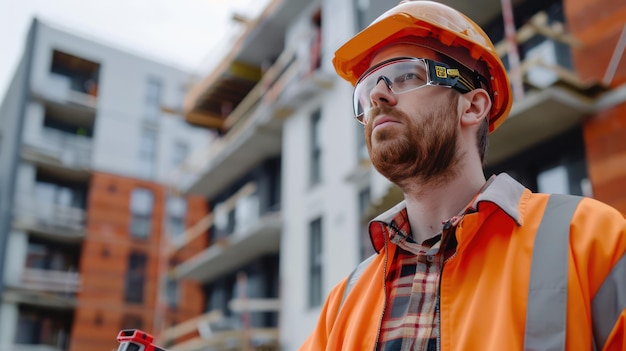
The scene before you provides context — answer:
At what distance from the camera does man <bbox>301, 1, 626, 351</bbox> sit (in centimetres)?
151

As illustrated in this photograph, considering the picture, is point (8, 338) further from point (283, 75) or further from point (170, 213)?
point (283, 75)

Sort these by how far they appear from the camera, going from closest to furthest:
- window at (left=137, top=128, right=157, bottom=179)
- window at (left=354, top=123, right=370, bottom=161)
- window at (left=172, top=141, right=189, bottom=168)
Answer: window at (left=354, top=123, right=370, bottom=161) < window at (left=137, top=128, right=157, bottom=179) < window at (left=172, top=141, right=189, bottom=168)

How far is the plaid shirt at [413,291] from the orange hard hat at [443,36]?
2.08ft

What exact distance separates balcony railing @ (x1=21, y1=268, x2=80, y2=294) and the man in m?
29.5

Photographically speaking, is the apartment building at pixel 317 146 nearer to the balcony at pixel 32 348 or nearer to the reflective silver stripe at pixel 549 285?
the reflective silver stripe at pixel 549 285

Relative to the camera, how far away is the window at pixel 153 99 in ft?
117

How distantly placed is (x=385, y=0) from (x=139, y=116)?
31997mm

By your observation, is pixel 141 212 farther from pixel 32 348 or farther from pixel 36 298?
pixel 32 348

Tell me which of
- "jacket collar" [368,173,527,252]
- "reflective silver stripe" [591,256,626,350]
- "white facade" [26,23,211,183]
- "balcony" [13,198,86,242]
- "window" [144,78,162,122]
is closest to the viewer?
"reflective silver stripe" [591,256,626,350]

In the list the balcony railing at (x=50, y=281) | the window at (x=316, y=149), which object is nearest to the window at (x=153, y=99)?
the balcony railing at (x=50, y=281)

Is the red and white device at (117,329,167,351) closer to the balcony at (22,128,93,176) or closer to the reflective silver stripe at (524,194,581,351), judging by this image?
the reflective silver stripe at (524,194,581,351)

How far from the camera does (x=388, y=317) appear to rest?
2.00 m

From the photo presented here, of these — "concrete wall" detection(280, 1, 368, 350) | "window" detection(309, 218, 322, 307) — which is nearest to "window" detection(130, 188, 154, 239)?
"concrete wall" detection(280, 1, 368, 350)

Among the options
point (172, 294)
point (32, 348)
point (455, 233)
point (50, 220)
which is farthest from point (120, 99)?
point (455, 233)
